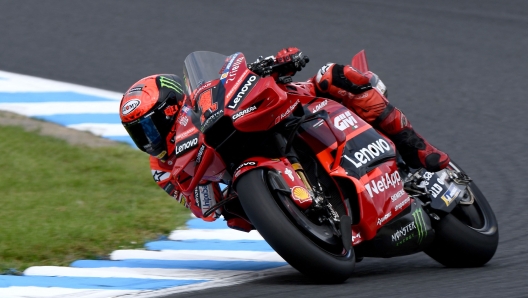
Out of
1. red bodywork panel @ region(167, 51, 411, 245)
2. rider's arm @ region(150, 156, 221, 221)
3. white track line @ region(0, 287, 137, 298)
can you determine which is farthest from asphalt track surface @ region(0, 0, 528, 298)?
white track line @ region(0, 287, 137, 298)

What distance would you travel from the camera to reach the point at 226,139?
175 inches

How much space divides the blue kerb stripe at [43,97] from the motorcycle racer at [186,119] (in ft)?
13.5

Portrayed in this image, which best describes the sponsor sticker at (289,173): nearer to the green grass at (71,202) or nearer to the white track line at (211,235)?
the green grass at (71,202)

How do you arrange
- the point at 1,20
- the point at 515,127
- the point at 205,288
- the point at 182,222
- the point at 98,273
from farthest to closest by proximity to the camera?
the point at 1,20, the point at 515,127, the point at 182,222, the point at 98,273, the point at 205,288

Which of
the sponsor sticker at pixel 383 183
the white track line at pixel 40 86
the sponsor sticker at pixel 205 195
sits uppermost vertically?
the white track line at pixel 40 86

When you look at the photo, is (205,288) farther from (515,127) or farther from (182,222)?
(515,127)

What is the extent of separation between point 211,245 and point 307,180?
61.9 inches

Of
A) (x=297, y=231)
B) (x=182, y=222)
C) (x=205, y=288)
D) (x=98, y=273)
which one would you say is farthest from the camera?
(x=182, y=222)

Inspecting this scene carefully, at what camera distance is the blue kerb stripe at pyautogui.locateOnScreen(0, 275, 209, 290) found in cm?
472

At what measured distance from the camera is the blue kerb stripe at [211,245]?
231 inches

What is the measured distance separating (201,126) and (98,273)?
1.20 m

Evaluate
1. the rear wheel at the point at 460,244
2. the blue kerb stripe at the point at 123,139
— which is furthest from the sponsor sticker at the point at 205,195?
the blue kerb stripe at the point at 123,139

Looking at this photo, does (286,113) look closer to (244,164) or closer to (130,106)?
(244,164)

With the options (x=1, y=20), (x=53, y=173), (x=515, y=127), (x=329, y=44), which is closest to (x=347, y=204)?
(x=53, y=173)
